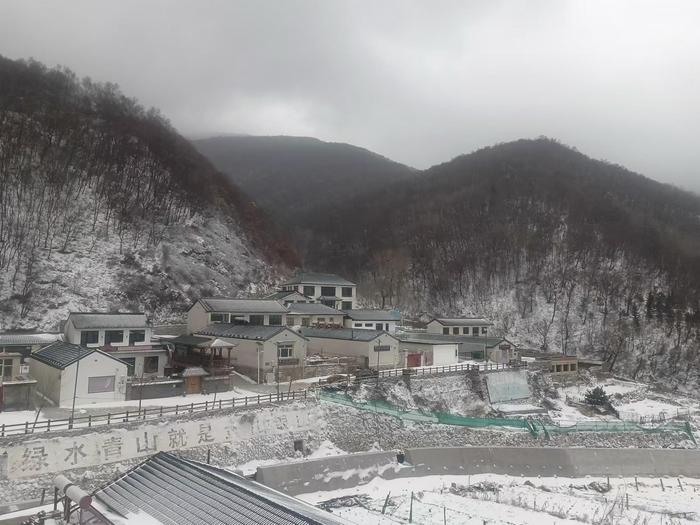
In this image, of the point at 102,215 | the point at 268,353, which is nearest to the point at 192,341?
the point at 268,353

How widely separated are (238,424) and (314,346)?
55.3ft

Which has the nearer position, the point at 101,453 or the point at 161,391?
the point at 101,453

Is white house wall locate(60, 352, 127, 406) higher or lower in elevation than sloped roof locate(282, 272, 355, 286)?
lower

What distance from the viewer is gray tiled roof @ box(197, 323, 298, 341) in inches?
1259

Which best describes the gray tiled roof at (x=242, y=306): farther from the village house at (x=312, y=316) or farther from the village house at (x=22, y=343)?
the village house at (x=22, y=343)

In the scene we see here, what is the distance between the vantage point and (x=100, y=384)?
2514 centimetres

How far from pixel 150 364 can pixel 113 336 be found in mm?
2887

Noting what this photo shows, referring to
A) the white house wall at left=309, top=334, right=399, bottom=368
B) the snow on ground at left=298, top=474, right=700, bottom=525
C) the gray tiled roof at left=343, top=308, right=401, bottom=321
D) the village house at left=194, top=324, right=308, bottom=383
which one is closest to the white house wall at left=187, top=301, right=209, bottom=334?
the village house at left=194, top=324, right=308, bottom=383

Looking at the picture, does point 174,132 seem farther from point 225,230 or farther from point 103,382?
point 103,382

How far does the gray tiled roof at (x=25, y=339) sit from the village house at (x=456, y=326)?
36.3 meters

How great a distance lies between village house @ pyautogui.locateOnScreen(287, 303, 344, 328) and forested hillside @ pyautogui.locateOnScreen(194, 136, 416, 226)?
60689mm

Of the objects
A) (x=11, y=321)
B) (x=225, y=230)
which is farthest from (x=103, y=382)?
(x=225, y=230)

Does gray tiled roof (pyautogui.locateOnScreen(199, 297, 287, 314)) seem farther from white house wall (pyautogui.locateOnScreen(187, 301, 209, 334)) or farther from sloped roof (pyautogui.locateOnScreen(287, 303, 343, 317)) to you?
sloped roof (pyautogui.locateOnScreen(287, 303, 343, 317))

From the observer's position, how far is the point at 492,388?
37.1 m
